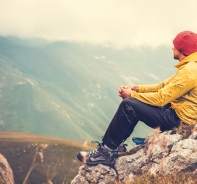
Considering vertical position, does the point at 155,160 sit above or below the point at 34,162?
above

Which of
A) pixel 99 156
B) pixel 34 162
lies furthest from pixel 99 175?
pixel 34 162

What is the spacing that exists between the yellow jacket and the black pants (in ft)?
0.58

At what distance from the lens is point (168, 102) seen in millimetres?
7172

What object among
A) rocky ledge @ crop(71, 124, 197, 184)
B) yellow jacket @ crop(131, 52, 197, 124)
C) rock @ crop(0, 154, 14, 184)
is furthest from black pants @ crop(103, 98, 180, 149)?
rock @ crop(0, 154, 14, 184)

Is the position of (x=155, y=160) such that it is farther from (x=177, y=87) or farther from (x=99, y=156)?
(x=177, y=87)

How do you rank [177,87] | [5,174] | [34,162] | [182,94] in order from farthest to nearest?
1. [34,162]
2. [5,174]
3. [182,94]
4. [177,87]

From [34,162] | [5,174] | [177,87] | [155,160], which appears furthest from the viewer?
[34,162]

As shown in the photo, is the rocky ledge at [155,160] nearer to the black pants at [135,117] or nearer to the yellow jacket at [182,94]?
the black pants at [135,117]

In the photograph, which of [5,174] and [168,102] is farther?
[5,174]

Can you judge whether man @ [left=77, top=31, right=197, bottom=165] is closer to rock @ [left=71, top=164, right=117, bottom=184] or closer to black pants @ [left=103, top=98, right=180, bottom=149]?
black pants @ [left=103, top=98, right=180, bottom=149]

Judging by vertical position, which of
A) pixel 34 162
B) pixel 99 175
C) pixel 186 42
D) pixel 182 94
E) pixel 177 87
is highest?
pixel 186 42

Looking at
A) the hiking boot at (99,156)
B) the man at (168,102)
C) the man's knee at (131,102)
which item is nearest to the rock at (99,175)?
the hiking boot at (99,156)

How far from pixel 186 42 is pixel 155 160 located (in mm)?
3193

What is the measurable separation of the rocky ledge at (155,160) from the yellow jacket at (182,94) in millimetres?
576
